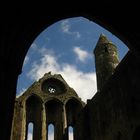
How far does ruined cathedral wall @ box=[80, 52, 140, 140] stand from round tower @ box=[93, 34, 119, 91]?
2.63m

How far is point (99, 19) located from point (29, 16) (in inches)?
50.8

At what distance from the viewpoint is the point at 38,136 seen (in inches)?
716

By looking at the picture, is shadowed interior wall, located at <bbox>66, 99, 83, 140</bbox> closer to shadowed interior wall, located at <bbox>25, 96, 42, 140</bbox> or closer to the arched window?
shadowed interior wall, located at <bbox>25, 96, 42, 140</bbox>

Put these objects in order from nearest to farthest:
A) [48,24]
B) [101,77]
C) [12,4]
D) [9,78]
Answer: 1. [9,78]
2. [12,4]
3. [48,24]
4. [101,77]

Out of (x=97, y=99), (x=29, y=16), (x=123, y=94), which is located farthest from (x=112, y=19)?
(x=97, y=99)

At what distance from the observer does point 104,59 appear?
57.5ft

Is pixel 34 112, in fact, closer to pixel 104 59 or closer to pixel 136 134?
pixel 104 59

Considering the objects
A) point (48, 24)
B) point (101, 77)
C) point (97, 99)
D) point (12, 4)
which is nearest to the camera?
point (12, 4)

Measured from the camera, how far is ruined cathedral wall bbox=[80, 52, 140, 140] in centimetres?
1073

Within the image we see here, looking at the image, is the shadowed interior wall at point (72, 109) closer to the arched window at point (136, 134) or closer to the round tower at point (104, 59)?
the round tower at point (104, 59)

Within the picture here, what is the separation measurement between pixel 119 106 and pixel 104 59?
5.98 metres

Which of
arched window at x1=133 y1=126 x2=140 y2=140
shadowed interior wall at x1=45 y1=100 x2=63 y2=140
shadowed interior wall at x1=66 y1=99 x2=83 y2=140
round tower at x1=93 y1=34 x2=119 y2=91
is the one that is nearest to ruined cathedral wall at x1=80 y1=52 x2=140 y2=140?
arched window at x1=133 y1=126 x2=140 y2=140

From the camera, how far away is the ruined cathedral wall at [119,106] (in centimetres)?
1073

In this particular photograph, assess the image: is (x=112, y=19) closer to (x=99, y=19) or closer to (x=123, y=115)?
(x=99, y=19)
